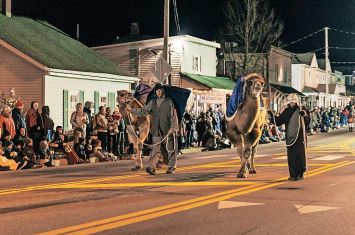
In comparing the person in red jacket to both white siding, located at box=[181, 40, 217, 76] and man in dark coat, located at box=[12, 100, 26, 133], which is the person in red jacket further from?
white siding, located at box=[181, 40, 217, 76]

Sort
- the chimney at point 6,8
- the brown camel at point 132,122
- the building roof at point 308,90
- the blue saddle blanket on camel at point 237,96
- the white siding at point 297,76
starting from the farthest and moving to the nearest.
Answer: the building roof at point 308,90 → the white siding at point 297,76 → the chimney at point 6,8 → the brown camel at point 132,122 → the blue saddle blanket on camel at point 237,96

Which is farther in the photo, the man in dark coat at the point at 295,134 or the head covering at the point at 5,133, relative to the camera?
the head covering at the point at 5,133

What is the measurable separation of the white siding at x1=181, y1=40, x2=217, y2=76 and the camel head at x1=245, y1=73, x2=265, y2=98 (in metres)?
29.5

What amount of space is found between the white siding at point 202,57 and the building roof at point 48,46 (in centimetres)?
930

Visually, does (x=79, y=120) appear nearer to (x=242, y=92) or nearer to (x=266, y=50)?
(x=242, y=92)

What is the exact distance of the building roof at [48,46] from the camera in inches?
1150

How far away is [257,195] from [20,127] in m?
9.90

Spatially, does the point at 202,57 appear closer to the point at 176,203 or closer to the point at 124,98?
the point at 124,98

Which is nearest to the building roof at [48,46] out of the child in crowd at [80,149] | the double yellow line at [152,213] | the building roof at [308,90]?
the child in crowd at [80,149]

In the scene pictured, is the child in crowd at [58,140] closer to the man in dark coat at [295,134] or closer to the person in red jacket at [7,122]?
the person in red jacket at [7,122]

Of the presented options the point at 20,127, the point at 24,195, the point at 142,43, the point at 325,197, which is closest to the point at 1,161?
the point at 20,127

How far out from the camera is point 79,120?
22.4 m

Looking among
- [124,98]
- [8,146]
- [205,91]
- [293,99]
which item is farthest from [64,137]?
[205,91]

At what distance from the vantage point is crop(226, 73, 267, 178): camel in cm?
1465
